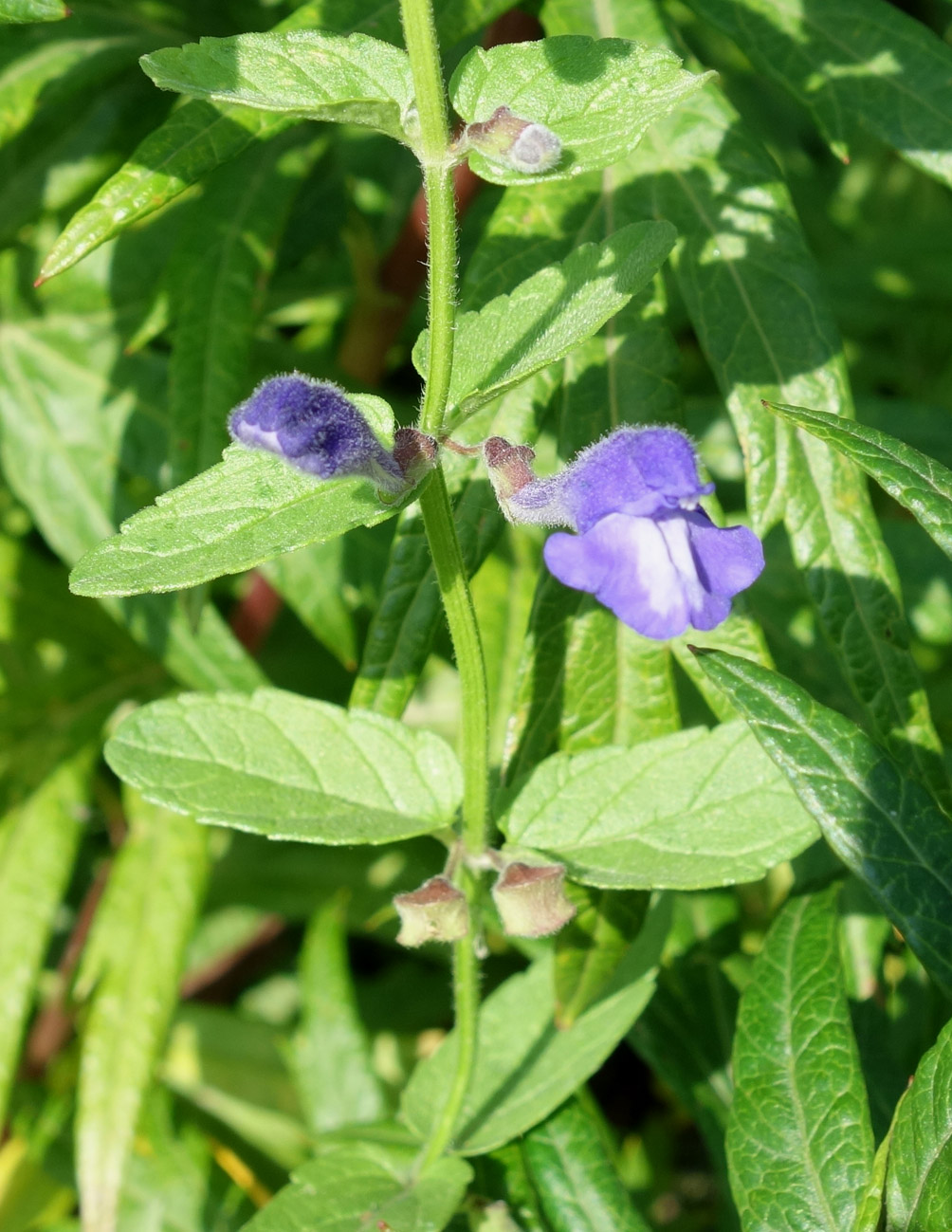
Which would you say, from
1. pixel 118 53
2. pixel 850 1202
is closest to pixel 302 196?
pixel 118 53

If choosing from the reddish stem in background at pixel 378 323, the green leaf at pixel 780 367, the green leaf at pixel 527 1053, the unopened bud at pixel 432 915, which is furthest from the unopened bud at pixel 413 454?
the reddish stem in background at pixel 378 323

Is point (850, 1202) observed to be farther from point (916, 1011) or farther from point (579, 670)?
point (916, 1011)

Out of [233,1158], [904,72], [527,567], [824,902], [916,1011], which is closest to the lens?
[824,902]

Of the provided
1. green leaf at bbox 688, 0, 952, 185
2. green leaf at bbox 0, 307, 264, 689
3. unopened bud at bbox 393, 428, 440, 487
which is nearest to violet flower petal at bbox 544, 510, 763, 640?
unopened bud at bbox 393, 428, 440, 487

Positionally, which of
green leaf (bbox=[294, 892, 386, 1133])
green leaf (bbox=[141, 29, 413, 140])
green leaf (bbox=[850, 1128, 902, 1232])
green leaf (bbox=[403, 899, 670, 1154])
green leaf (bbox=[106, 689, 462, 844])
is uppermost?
green leaf (bbox=[141, 29, 413, 140])

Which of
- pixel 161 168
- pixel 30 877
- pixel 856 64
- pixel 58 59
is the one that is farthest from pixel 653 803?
pixel 58 59

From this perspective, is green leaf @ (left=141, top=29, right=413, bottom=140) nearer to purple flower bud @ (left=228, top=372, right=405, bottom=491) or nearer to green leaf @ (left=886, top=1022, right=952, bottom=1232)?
purple flower bud @ (left=228, top=372, right=405, bottom=491)
